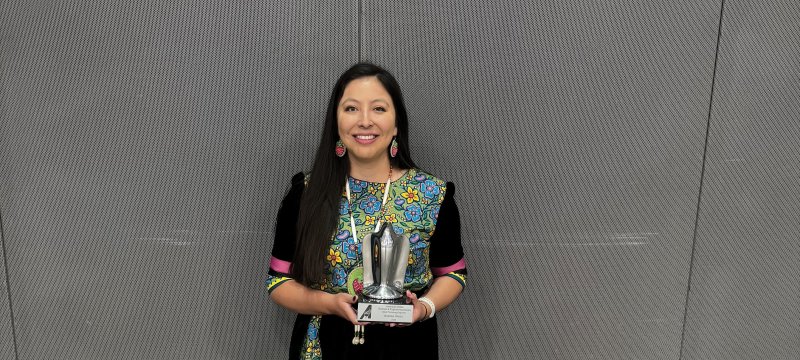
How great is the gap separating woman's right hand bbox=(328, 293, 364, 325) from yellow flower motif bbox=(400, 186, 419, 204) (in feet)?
1.09

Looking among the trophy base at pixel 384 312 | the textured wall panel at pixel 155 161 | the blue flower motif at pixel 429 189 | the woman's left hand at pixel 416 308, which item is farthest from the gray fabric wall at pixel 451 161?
the trophy base at pixel 384 312

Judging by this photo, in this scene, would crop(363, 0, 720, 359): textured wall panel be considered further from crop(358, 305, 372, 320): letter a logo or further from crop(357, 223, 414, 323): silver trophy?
crop(358, 305, 372, 320): letter a logo

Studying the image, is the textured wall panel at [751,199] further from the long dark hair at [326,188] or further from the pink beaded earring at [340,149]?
the pink beaded earring at [340,149]

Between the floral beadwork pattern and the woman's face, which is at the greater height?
the woman's face

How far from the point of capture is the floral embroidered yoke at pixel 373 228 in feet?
5.98

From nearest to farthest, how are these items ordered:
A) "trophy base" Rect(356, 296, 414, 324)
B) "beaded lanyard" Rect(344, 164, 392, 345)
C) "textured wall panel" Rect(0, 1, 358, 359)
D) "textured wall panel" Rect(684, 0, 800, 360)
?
"trophy base" Rect(356, 296, 414, 324) < "beaded lanyard" Rect(344, 164, 392, 345) < "textured wall panel" Rect(0, 1, 358, 359) < "textured wall panel" Rect(684, 0, 800, 360)

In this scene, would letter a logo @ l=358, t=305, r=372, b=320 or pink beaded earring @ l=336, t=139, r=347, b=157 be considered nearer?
A: letter a logo @ l=358, t=305, r=372, b=320

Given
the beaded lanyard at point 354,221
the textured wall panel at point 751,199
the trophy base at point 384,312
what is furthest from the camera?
the textured wall panel at point 751,199

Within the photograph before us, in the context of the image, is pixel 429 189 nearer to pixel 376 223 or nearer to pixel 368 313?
pixel 376 223

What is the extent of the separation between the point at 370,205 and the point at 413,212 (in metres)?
0.12

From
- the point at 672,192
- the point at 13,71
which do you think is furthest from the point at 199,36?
the point at 672,192

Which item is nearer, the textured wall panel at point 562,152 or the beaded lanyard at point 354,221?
the beaded lanyard at point 354,221

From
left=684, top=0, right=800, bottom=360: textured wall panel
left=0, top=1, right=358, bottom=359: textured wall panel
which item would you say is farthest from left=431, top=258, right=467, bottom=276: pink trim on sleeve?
left=684, top=0, right=800, bottom=360: textured wall panel

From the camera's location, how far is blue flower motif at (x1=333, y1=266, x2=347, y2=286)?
1823mm
